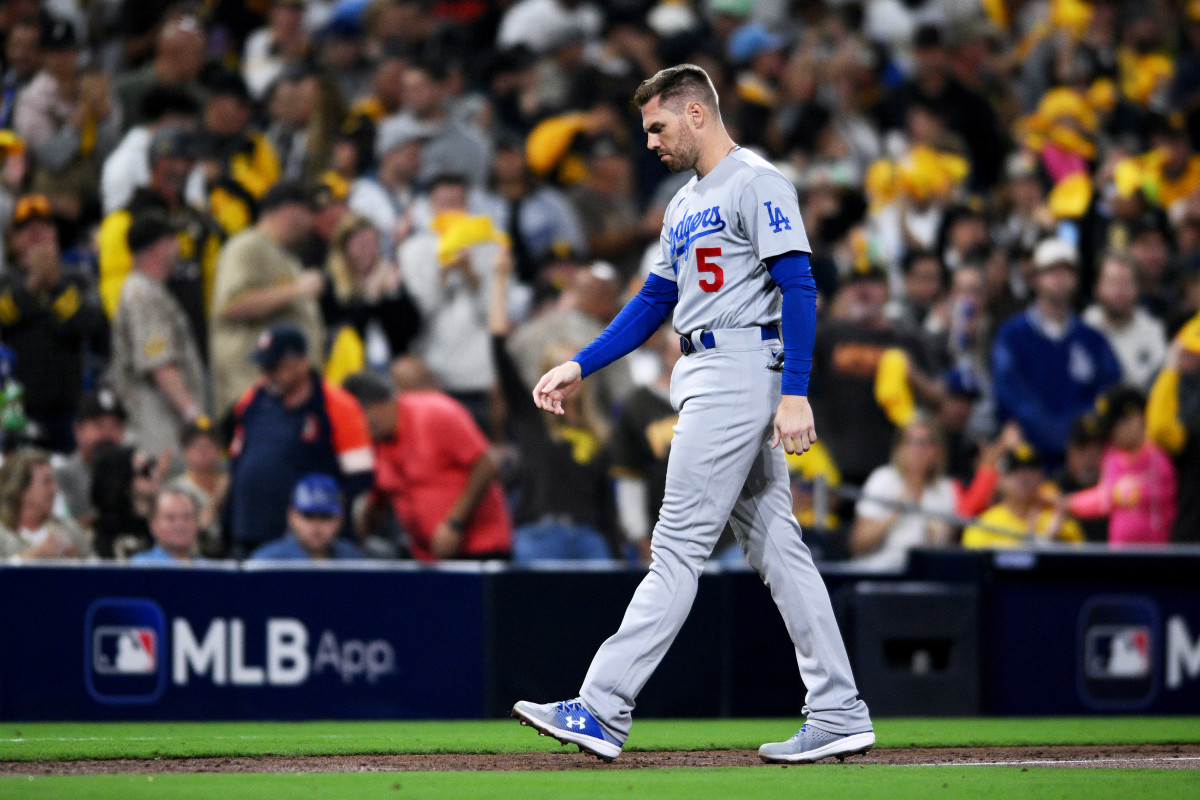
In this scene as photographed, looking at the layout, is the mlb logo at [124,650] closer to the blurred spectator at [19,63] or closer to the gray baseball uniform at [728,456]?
the gray baseball uniform at [728,456]

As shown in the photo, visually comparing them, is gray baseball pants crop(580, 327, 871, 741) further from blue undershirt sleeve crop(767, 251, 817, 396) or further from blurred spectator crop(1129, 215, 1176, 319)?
blurred spectator crop(1129, 215, 1176, 319)

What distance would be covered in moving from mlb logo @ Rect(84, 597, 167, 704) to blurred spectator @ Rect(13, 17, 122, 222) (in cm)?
385

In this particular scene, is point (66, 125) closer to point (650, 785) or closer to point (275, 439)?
point (275, 439)

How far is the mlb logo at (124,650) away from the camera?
27.6ft

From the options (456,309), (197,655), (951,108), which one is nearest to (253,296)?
(456,309)

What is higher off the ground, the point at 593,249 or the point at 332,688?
the point at 593,249

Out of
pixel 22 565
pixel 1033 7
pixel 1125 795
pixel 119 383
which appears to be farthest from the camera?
pixel 1033 7

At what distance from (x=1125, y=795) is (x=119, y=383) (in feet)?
22.2

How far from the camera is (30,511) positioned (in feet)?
29.4

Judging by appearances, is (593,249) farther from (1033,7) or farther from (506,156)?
(1033,7)

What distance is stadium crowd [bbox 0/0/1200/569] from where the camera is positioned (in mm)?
9977

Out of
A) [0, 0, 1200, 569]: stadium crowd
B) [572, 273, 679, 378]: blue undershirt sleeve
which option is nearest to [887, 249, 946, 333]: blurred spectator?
[0, 0, 1200, 569]: stadium crowd

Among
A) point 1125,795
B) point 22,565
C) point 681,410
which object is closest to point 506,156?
point 22,565

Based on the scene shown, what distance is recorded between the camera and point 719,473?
561 cm
